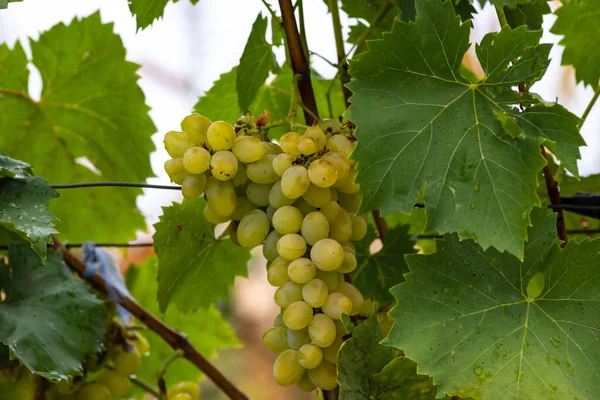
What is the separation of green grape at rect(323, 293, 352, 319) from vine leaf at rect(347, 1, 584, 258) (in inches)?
3.6

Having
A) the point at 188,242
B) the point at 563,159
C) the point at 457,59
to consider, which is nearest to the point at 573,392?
the point at 563,159

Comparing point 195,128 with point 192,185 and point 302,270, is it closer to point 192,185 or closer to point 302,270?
point 192,185

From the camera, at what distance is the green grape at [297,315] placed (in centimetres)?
61

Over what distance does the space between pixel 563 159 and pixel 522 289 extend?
5.1 inches

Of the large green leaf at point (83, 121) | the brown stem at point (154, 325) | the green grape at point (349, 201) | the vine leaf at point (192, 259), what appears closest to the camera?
the green grape at point (349, 201)

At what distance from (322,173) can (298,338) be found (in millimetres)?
160

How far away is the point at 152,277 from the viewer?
46.7 inches

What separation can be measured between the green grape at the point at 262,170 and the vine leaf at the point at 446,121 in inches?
3.9

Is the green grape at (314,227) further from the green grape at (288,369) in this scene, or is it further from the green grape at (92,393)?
the green grape at (92,393)

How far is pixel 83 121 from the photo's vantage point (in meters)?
1.19

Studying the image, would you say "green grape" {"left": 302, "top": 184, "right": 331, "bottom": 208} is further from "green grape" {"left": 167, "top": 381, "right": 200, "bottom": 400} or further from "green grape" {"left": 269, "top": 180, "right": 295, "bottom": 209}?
"green grape" {"left": 167, "top": 381, "right": 200, "bottom": 400}

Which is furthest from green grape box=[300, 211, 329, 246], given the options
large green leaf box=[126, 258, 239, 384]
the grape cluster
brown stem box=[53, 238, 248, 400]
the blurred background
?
the blurred background

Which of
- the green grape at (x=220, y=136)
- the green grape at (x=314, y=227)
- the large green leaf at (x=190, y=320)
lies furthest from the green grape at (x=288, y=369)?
the large green leaf at (x=190, y=320)

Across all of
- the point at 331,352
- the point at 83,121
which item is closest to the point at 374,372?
the point at 331,352
